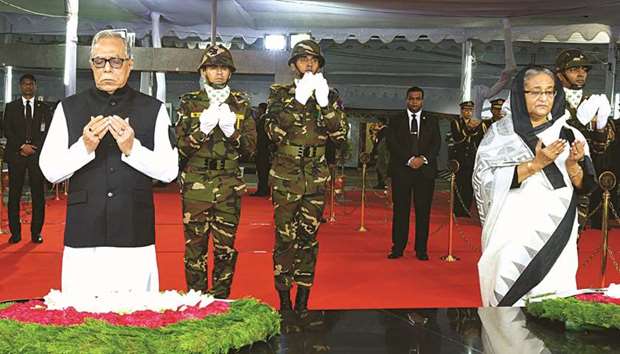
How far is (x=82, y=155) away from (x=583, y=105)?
3.28 meters

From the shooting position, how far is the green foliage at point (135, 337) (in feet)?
4.84

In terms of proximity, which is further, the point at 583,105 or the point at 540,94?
the point at 583,105

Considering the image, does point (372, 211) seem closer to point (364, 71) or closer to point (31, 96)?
point (31, 96)

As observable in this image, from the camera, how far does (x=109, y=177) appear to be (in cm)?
267

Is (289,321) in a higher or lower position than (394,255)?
higher

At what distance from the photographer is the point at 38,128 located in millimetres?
7234

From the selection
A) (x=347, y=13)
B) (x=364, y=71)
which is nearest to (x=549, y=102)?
(x=347, y=13)

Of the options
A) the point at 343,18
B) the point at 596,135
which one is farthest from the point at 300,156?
the point at 343,18

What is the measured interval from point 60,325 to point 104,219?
1.10 metres

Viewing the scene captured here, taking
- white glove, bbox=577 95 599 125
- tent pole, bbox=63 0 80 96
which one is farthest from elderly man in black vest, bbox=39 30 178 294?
tent pole, bbox=63 0 80 96

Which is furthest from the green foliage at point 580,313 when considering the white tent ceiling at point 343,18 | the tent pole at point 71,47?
the white tent ceiling at point 343,18

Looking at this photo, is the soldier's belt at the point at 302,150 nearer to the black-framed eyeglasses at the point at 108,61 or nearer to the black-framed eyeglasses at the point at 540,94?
the black-framed eyeglasses at the point at 540,94

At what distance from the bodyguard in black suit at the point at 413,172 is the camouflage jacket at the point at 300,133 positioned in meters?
2.46

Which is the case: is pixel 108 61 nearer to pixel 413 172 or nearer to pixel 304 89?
pixel 304 89
